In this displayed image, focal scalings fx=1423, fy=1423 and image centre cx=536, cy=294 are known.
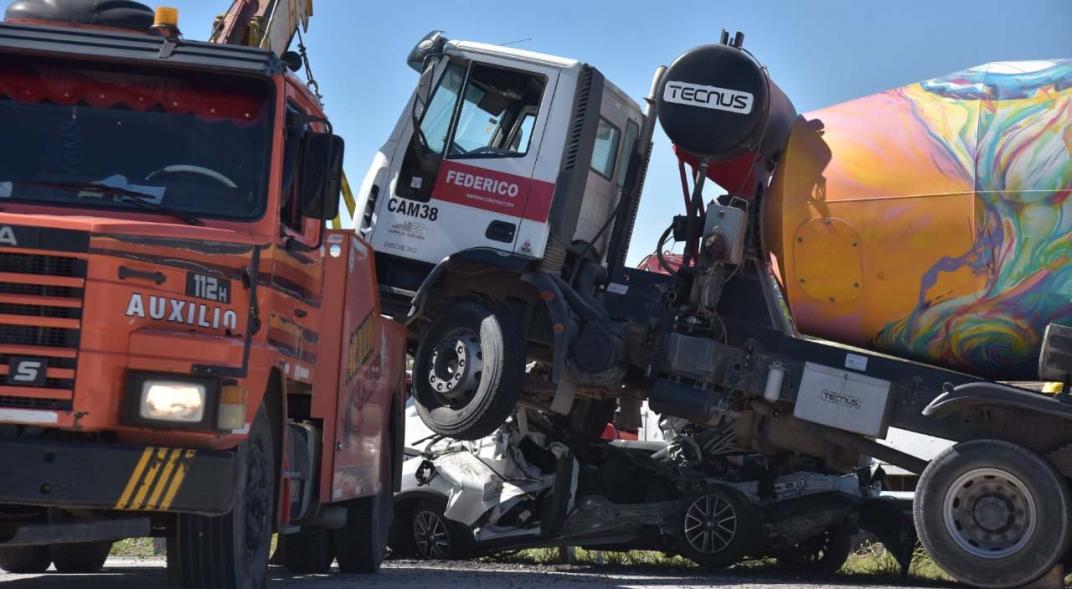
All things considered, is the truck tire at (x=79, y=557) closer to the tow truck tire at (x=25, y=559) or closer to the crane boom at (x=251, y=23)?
the tow truck tire at (x=25, y=559)

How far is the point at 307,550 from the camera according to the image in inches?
425

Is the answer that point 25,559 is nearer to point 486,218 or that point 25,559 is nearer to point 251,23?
point 486,218

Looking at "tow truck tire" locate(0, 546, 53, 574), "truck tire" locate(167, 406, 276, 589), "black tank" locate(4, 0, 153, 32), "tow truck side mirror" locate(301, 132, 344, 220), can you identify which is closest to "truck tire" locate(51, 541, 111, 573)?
"tow truck tire" locate(0, 546, 53, 574)

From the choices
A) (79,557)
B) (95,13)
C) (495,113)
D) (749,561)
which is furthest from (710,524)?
(95,13)

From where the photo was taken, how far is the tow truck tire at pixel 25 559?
9.90m

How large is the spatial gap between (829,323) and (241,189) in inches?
186

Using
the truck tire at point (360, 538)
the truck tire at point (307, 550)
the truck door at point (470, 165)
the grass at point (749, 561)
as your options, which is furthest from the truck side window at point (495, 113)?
the grass at point (749, 561)

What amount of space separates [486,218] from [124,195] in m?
4.48

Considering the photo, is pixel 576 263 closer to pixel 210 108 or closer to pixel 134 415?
pixel 210 108

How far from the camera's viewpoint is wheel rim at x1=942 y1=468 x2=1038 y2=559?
902 cm

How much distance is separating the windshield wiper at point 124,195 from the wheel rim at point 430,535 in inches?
258

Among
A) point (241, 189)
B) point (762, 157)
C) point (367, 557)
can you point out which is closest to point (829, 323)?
point (762, 157)

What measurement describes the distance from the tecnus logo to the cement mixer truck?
17mm

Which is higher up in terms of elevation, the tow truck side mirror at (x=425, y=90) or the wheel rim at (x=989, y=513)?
the tow truck side mirror at (x=425, y=90)
